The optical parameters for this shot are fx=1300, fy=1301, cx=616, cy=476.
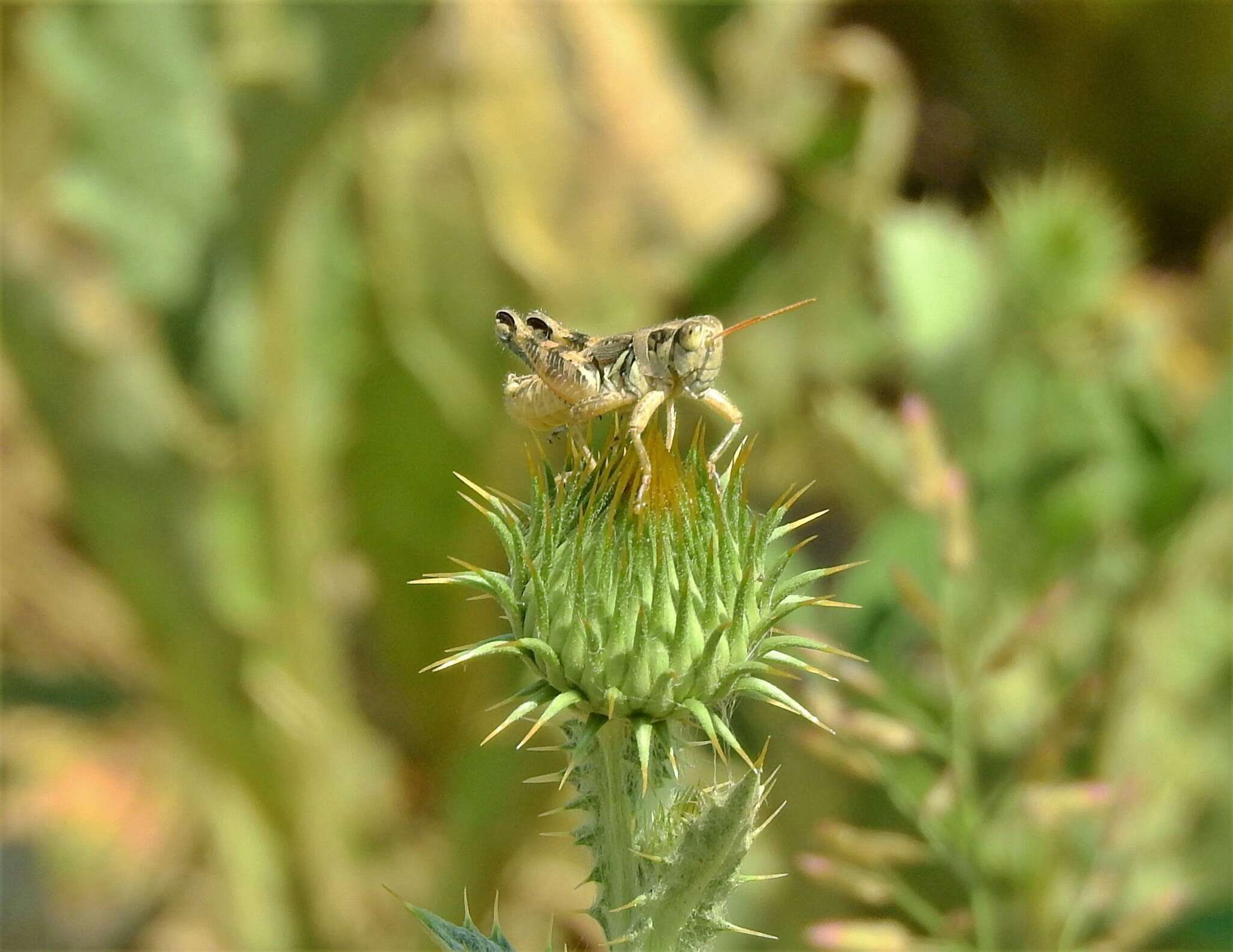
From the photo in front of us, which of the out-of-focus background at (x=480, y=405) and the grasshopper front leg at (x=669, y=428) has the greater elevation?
the out-of-focus background at (x=480, y=405)

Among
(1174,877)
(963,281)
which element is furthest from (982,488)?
(1174,877)

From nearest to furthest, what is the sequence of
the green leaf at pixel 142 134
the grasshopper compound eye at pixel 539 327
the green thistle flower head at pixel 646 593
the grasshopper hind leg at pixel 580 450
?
the green thistle flower head at pixel 646 593 → the grasshopper hind leg at pixel 580 450 → the grasshopper compound eye at pixel 539 327 → the green leaf at pixel 142 134

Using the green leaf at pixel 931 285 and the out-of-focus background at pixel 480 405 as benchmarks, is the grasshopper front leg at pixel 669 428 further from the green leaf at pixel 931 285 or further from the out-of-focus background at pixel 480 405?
the green leaf at pixel 931 285

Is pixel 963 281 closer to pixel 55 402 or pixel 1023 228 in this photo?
pixel 1023 228

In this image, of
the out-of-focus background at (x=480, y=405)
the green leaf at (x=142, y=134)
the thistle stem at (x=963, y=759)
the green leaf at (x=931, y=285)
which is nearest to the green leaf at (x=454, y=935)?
the thistle stem at (x=963, y=759)

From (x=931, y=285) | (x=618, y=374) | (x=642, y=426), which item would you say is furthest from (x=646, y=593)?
(x=931, y=285)

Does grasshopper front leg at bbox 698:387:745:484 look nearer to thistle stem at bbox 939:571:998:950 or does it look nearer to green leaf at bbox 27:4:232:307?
thistle stem at bbox 939:571:998:950
